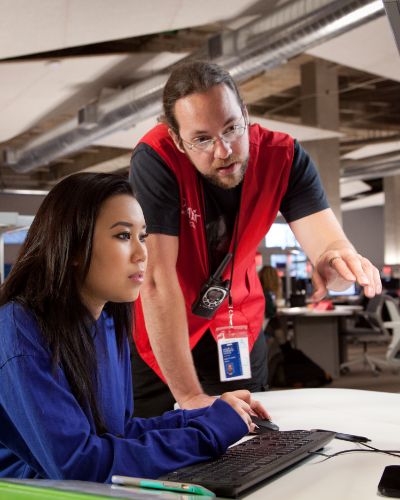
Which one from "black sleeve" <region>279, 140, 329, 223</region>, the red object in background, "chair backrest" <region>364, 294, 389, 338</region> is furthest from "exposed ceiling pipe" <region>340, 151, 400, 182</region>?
"black sleeve" <region>279, 140, 329, 223</region>

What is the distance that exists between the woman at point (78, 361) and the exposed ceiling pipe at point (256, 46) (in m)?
2.80

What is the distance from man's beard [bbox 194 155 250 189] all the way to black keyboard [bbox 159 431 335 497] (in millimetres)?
676

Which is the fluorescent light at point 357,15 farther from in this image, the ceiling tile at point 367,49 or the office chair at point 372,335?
the office chair at point 372,335

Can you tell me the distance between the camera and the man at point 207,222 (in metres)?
1.36

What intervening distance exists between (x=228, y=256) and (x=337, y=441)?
0.63m

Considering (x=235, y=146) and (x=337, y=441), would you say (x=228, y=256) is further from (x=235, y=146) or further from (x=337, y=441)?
(x=337, y=441)

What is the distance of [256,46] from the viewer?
462cm

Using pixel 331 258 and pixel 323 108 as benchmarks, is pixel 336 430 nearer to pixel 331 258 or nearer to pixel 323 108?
pixel 331 258

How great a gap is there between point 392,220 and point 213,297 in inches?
515

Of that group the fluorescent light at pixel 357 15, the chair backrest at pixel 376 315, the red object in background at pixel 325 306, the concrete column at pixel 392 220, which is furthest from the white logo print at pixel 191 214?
the concrete column at pixel 392 220

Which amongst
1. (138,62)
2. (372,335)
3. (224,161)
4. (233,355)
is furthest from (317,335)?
(224,161)

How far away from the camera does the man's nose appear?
1.36 metres

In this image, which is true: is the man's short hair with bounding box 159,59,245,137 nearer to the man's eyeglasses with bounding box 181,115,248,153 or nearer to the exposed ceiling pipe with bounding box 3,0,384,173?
the man's eyeglasses with bounding box 181,115,248,153

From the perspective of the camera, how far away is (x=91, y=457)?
0.81 metres
